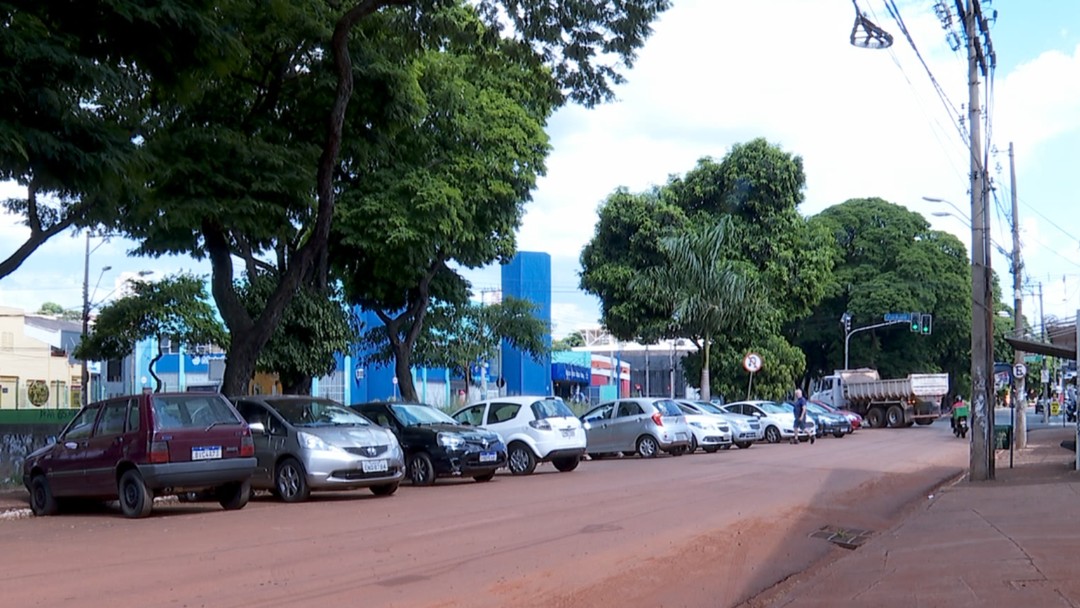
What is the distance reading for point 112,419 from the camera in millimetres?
14828

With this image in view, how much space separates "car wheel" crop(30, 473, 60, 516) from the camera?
50.9 ft

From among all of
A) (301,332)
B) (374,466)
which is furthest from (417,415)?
(301,332)

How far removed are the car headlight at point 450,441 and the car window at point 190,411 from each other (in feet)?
16.1

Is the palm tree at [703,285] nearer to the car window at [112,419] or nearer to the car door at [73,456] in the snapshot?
the car door at [73,456]

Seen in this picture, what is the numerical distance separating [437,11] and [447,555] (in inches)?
392

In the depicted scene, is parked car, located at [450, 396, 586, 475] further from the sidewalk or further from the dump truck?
the dump truck

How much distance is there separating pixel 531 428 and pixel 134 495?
29.9 ft

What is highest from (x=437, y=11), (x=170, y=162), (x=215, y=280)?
(x=437, y=11)

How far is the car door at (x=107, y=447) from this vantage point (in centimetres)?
1445

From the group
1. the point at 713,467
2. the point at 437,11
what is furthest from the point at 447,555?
Result: the point at 713,467

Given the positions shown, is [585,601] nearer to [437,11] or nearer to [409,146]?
[437,11]

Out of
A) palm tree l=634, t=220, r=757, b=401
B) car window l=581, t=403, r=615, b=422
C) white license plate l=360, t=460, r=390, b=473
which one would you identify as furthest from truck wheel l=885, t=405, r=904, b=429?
white license plate l=360, t=460, r=390, b=473

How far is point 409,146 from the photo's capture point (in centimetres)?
2342

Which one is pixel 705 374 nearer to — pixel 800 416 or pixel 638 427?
pixel 800 416
